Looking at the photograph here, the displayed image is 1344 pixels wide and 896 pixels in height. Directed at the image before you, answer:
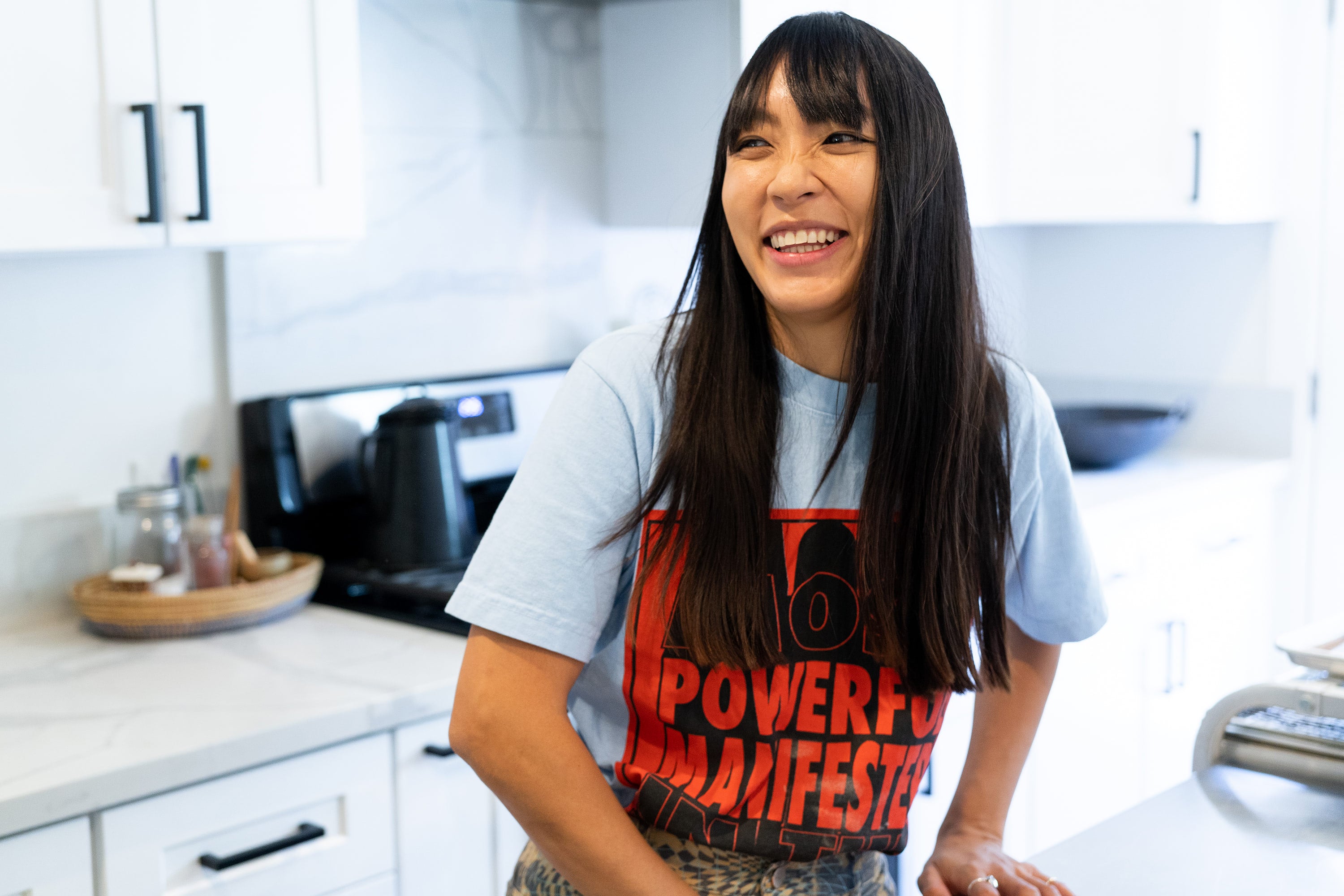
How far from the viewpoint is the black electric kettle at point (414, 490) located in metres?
1.95

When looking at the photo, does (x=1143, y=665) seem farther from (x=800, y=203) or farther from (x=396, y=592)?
(x=800, y=203)

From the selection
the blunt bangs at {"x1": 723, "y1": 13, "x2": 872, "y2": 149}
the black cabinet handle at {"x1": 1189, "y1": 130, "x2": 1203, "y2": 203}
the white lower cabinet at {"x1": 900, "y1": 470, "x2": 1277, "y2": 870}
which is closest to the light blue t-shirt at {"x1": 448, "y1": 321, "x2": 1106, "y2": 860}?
the blunt bangs at {"x1": 723, "y1": 13, "x2": 872, "y2": 149}

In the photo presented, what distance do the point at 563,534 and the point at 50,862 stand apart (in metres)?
0.65

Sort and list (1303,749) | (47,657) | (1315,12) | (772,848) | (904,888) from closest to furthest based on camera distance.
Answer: (772,848), (1303,749), (47,657), (904,888), (1315,12)

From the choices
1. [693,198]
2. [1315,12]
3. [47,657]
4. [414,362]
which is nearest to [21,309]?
[47,657]

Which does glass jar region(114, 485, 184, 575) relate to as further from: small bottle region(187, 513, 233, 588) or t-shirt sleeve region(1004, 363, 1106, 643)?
t-shirt sleeve region(1004, 363, 1106, 643)

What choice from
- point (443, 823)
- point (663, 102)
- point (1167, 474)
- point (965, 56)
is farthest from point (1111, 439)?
→ point (443, 823)

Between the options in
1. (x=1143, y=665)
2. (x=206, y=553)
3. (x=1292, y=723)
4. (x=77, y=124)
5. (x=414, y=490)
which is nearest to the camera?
(x=1292, y=723)

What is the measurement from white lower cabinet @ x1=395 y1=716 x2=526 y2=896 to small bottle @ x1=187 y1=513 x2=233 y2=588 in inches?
17.8

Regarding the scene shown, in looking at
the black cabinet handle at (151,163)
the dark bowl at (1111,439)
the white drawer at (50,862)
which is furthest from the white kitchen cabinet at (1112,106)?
the white drawer at (50,862)

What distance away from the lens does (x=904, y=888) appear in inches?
81.1

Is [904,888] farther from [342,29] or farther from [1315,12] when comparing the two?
[1315,12]

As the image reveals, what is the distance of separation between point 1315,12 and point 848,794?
235 cm

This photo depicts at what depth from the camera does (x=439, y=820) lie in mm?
1571
